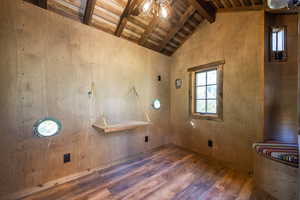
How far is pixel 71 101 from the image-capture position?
6.96ft

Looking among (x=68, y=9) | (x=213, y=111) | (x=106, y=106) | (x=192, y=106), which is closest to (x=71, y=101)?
(x=106, y=106)

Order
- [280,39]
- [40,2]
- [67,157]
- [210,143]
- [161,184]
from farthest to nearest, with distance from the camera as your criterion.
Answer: [210,143], [280,39], [67,157], [161,184], [40,2]

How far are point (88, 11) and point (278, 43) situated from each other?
10.4 feet

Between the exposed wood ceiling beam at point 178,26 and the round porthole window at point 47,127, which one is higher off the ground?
the exposed wood ceiling beam at point 178,26

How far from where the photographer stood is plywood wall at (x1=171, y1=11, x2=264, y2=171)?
2.19 metres

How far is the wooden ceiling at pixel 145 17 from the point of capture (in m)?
2.02

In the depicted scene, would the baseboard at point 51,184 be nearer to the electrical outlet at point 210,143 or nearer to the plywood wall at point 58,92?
the plywood wall at point 58,92

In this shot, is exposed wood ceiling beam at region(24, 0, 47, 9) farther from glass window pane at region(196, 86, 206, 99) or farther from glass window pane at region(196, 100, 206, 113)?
glass window pane at region(196, 100, 206, 113)

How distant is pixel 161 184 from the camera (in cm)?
197

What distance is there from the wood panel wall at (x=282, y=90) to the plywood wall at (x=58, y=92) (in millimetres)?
2422

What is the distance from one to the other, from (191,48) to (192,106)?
1.41 metres

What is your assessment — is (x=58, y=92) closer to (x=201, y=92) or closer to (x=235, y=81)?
(x=201, y=92)

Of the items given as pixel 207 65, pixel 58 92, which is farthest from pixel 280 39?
pixel 58 92

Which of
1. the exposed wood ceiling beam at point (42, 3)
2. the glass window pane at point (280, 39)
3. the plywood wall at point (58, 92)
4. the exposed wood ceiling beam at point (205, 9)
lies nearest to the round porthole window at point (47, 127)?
the plywood wall at point (58, 92)
